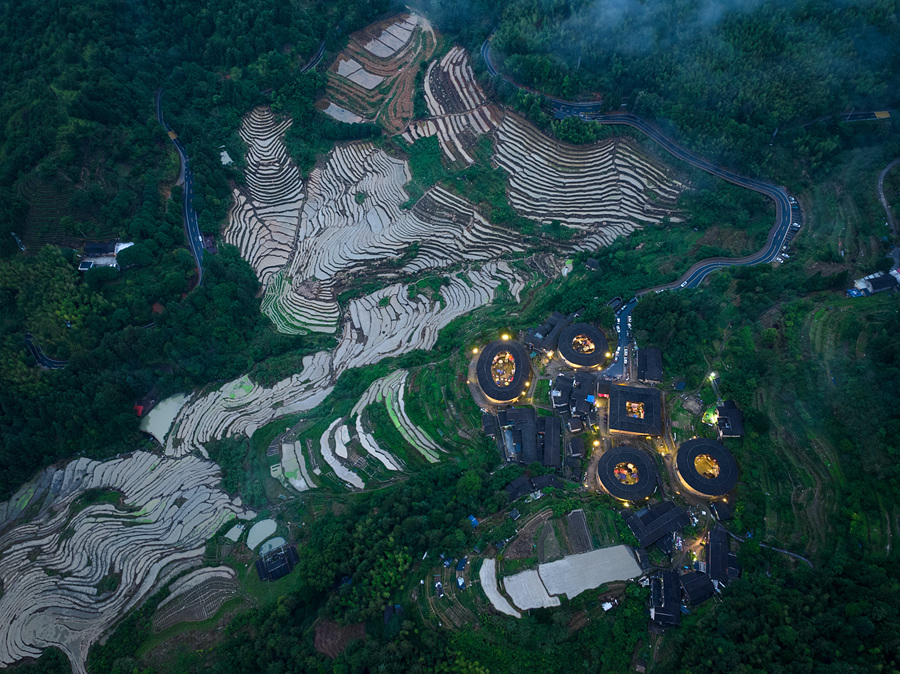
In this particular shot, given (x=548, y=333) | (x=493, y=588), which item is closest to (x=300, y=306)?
(x=548, y=333)

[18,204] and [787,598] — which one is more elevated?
[18,204]

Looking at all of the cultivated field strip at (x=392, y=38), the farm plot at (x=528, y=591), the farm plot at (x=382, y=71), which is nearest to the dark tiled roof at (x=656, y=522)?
the farm plot at (x=528, y=591)

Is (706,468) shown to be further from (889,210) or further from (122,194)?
(122,194)

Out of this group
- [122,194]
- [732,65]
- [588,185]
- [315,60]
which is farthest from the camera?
[315,60]

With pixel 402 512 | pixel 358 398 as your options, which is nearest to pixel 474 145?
pixel 358 398

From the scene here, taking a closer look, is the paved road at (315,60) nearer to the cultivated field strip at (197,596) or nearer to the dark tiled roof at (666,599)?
the cultivated field strip at (197,596)

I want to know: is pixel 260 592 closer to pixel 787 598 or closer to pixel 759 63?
pixel 787 598
